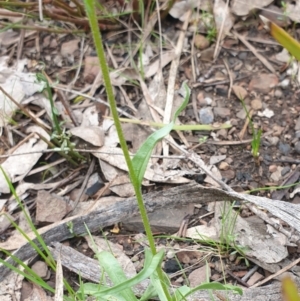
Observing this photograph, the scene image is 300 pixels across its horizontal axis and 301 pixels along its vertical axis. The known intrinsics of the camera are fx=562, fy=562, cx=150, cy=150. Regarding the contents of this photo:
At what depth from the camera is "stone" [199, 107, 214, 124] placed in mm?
2119

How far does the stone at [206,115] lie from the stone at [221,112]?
19mm

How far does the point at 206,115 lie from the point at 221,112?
0.06 metres

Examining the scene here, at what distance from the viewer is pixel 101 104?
222 centimetres

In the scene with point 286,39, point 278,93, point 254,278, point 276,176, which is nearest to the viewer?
point 286,39

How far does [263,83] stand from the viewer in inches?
86.1

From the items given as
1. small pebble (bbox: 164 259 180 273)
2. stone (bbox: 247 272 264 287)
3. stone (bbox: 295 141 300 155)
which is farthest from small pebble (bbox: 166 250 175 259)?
stone (bbox: 295 141 300 155)

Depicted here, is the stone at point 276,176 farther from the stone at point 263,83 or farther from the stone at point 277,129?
the stone at point 263,83

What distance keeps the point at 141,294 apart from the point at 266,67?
1073mm

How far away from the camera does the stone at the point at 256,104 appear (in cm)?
212

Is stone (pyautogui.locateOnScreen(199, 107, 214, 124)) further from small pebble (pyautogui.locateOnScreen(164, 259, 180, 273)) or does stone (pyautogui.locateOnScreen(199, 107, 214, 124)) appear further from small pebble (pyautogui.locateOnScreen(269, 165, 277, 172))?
small pebble (pyautogui.locateOnScreen(164, 259, 180, 273))

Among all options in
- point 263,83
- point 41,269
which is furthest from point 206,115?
point 41,269

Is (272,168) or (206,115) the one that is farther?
(206,115)

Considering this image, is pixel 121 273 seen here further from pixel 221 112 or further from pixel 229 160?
pixel 221 112

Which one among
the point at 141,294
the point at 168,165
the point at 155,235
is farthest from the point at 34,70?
the point at 141,294
